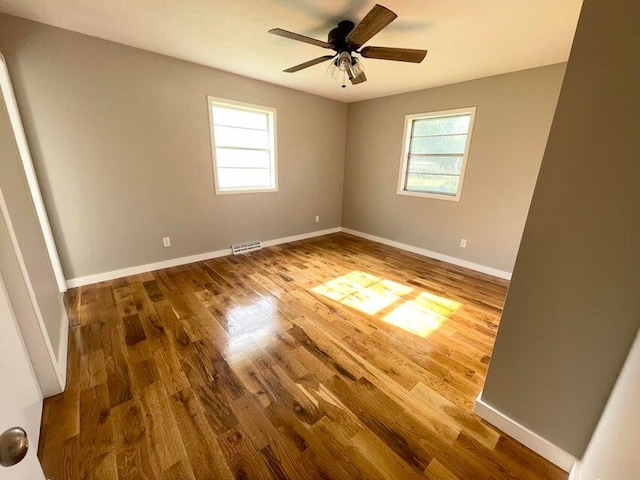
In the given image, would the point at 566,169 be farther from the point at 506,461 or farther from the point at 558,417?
the point at 506,461

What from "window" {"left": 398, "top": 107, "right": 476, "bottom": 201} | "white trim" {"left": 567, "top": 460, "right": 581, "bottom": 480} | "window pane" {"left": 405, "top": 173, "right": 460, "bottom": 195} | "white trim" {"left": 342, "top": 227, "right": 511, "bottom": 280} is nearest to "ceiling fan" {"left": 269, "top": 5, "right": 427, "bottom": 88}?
"window" {"left": 398, "top": 107, "right": 476, "bottom": 201}

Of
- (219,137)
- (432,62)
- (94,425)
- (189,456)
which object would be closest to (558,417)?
(189,456)

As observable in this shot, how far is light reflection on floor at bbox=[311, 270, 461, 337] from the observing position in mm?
2233

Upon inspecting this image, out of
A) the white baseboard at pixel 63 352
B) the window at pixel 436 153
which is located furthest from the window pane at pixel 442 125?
the white baseboard at pixel 63 352

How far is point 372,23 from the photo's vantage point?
1.58m

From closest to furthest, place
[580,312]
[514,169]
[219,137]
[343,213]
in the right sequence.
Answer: [580,312], [514,169], [219,137], [343,213]

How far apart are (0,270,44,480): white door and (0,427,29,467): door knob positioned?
0.5 inches

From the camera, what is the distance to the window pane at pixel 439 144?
343 cm

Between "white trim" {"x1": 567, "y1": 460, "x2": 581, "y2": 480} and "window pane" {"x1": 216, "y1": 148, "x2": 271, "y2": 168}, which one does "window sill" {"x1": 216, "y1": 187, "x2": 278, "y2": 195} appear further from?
"white trim" {"x1": 567, "y1": 460, "x2": 581, "y2": 480}

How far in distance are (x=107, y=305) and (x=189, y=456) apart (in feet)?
6.13

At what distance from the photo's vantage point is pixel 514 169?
2992 mm

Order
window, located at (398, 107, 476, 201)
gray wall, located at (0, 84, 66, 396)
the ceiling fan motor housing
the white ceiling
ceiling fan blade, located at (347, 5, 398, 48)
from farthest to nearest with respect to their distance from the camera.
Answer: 1. window, located at (398, 107, 476, 201)
2. the ceiling fan motor housing
3. the white ceiling
4. ceiling fan blade, located at (347, 5, 398, 48)
5. gray wall, located at (0, 84, 66, 396)

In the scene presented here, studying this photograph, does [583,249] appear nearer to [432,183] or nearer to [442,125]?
[432,183]

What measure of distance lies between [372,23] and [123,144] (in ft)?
8.74
